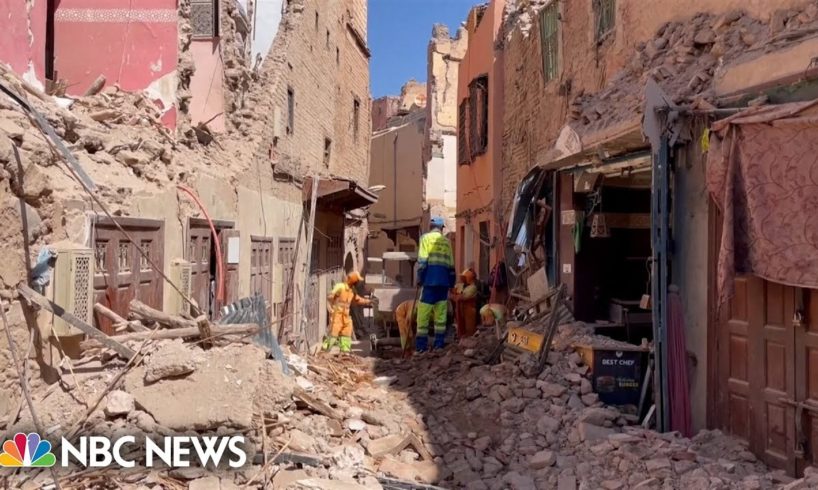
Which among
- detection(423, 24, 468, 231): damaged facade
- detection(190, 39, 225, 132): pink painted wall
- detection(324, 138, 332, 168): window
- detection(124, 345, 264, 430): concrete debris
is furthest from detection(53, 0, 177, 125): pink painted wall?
detection(423, 24, 468, 231): damaged facade

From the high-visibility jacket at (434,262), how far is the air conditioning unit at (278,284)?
7.19 ft

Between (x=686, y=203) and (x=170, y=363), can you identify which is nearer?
(x=170, y=363)

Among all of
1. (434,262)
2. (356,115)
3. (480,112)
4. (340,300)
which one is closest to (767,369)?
(434,262)

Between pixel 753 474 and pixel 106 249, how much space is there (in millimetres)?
5060

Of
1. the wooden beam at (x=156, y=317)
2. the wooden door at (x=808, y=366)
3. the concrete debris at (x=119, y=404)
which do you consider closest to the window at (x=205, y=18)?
the wooden beam at (x=156, y=317)

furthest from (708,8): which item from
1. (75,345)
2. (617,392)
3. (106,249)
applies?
(75,345)

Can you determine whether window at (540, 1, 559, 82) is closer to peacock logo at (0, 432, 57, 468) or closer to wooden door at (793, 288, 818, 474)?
wooden door at (793, 288, 818, 474)

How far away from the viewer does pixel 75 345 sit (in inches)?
177

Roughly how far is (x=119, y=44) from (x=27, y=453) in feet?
17.2

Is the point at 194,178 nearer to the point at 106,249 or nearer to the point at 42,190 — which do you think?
the point at 106,249

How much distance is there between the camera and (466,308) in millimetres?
11609

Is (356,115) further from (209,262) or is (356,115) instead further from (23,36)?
(23,36)

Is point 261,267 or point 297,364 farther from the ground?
point 261,267

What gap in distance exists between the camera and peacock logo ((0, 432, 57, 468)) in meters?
3.69
